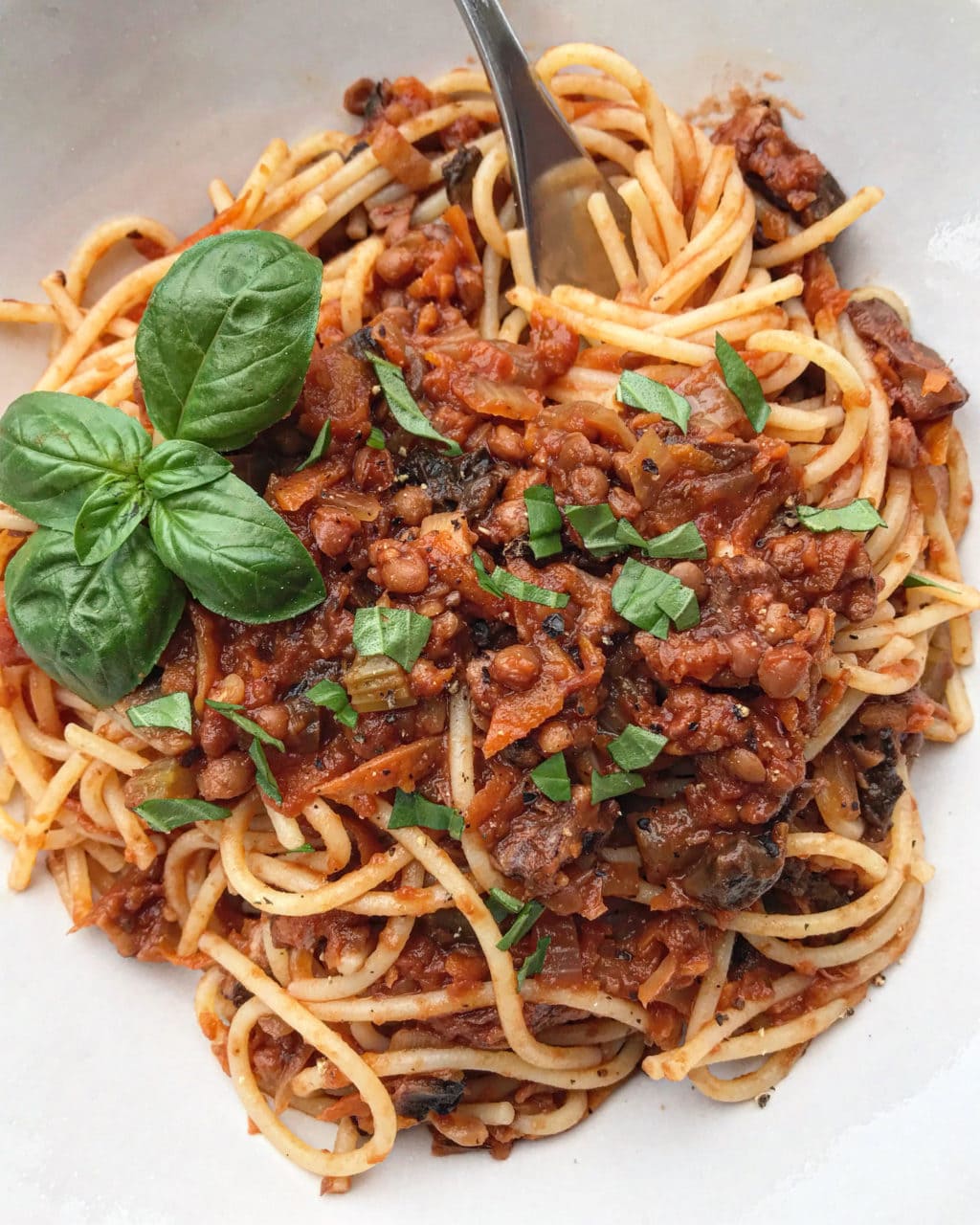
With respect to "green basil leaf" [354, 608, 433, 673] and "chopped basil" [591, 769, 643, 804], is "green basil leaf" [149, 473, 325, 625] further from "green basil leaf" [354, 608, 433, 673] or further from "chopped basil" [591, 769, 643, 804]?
"chopped basil" [591, 769, 643, 804]

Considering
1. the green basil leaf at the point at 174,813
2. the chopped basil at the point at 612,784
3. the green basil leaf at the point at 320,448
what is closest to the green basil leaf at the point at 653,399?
the green basil leaf at the point at 320,448

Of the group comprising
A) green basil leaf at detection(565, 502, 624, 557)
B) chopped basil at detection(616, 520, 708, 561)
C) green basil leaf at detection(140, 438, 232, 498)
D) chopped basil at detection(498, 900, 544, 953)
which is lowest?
chopped basil at detection(498, 900, 544, 953)

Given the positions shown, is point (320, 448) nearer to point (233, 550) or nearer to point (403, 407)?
point (403, 407)

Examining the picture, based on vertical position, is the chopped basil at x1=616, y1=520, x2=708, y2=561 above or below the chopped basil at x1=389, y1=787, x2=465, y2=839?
above

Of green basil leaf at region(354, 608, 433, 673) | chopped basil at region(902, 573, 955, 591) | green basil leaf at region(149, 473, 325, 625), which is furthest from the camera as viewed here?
chopped basil at region(902, 573, 955, 591)

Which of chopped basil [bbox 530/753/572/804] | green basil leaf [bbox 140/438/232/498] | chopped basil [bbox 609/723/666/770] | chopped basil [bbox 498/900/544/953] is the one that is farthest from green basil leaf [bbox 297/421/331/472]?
chopped basil [bbox 498/900/544/953]

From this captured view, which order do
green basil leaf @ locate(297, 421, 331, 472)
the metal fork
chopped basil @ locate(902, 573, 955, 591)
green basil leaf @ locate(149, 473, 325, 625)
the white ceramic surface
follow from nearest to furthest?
green basil leaf @ locate(149, 473, 325, 625) → green basil leaf @ locate(297, 421, 331, 472) → the white ceramic surface → chopped basil @ locate(902, 573, 955, 591) → the metal fork

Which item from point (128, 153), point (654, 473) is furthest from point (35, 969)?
point (128, 153)

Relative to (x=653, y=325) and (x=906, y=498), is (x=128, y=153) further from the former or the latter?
(x=906, y=498)
